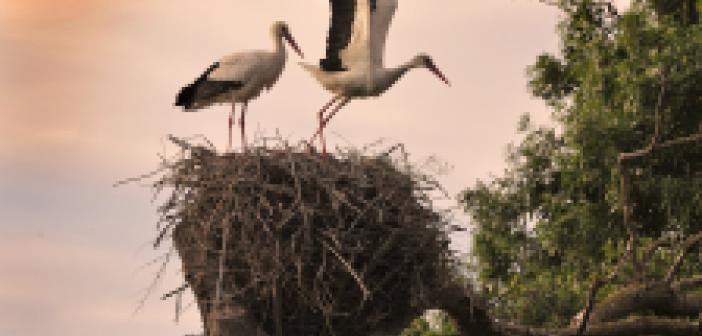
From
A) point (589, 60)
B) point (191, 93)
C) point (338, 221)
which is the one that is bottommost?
point (338, 221)

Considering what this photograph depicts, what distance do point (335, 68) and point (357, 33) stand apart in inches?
12.9

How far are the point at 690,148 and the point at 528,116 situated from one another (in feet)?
7.59

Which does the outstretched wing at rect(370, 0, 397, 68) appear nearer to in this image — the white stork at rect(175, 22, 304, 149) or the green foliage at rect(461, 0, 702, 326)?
the white stork at rect(175, 22, 304, 149)

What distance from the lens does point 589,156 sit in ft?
52.0

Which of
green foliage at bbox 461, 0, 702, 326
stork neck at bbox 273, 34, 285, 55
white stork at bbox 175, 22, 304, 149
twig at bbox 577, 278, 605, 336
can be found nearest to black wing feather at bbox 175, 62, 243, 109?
white stork at bbox 175, 22, 304, 149

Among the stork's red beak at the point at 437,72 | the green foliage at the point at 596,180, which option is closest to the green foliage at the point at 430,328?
the green foliage at the point at 596,180

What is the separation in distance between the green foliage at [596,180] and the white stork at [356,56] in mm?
5306

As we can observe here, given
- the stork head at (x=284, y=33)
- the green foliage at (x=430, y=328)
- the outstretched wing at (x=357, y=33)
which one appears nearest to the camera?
the outstretched wing at (x=357, y=33)

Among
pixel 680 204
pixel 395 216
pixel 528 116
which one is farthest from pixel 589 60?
pixel 395 216

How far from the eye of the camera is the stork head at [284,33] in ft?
32.2

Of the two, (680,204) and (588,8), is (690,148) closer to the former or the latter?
(680,204)

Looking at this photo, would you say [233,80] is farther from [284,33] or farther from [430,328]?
[430,328]

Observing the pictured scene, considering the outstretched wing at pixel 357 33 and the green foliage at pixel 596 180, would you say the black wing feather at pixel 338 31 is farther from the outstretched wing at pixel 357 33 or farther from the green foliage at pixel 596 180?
the green foliage at pixel 596 180

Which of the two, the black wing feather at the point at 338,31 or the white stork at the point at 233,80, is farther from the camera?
the black wing feather at the point at 338,31
